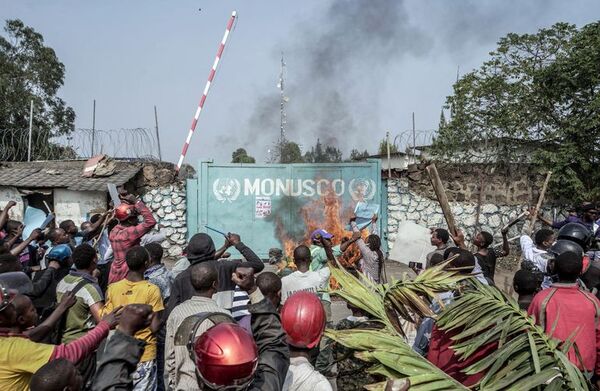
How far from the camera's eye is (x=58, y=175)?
42.3ft

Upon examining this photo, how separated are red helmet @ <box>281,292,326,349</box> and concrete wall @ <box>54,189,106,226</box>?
10565 mm

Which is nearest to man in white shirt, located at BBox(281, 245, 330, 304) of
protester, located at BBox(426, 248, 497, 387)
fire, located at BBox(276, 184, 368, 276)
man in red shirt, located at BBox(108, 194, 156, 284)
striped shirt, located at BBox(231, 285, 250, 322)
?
striped shirt, located at BBox(231, 285, 250, 322)

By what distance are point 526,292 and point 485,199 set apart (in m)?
9.05

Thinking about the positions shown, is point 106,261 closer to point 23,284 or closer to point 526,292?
point 23,284

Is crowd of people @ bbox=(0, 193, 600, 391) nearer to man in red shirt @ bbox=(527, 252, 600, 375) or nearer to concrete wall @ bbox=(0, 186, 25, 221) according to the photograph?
man in red shirt @ bbox=(527, 252, 600, 375)

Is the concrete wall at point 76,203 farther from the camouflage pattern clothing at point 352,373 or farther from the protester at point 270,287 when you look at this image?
the camouflage pattern clothing at point 352,373

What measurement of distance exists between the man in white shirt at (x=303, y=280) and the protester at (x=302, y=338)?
225 cm

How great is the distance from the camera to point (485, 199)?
13047mm

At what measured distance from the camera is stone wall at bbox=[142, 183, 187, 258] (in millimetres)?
13070

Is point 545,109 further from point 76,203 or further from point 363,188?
point 76,203

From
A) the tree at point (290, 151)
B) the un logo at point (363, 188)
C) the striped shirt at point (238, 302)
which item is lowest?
the striped shirt at point (238, 302)

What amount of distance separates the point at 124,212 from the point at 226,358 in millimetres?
4043

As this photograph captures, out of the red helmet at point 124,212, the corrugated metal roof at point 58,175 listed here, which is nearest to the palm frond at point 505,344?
the red helmet at point 124,212

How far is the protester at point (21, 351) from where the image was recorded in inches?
103
